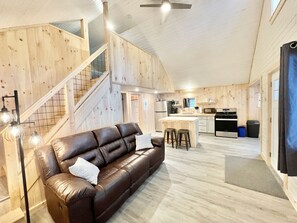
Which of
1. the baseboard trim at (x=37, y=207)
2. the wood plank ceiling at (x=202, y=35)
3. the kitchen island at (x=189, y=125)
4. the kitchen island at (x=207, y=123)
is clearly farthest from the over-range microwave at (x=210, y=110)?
the baseboard trim at (x=37, y=207)

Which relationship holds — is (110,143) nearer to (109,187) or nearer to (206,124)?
(109,187)

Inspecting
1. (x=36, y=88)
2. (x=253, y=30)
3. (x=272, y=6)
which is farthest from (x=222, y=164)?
(x=36, y=88)

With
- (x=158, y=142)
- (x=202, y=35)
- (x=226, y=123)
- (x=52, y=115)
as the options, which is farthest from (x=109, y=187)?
(x=226, y=123)

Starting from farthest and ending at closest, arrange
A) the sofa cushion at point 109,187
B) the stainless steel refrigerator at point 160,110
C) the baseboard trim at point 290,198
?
1. the stainless steel refrigerator at point 160,110
2. the baseboard trim at point 290,198
3. the sofa cushion at point 109,187

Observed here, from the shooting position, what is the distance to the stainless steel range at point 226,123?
18.6 ft

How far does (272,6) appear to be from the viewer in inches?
112

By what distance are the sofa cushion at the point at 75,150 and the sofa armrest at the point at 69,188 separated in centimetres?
23

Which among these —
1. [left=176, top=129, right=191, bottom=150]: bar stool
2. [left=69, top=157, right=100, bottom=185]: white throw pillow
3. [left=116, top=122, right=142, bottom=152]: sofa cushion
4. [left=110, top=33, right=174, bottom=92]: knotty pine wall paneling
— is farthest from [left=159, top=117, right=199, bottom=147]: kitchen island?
[left=69, top=157, right=100, bottom=185]: white throw pillow

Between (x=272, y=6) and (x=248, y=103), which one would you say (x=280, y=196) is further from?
(x=248, y=103)

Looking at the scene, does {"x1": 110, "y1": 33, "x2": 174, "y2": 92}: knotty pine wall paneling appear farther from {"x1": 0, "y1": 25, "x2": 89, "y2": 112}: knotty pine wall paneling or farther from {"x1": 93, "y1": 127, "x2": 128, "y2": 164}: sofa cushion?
{"x1": 93, "y1": 127, "x2": 128, "y2": 164}: sofa cushion

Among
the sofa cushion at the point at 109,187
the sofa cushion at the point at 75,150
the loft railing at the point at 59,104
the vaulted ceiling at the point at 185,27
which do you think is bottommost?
the sofa cushion at the point at 109,187

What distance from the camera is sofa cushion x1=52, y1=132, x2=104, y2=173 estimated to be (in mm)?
2072

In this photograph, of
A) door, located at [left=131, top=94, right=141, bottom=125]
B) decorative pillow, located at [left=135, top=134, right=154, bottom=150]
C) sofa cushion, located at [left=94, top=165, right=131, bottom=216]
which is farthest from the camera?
door, located at [left=131, top=94, right=141, bottom=125]

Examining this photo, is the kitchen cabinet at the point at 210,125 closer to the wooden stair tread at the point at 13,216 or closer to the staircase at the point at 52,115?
the staircase at the point at 52,115
